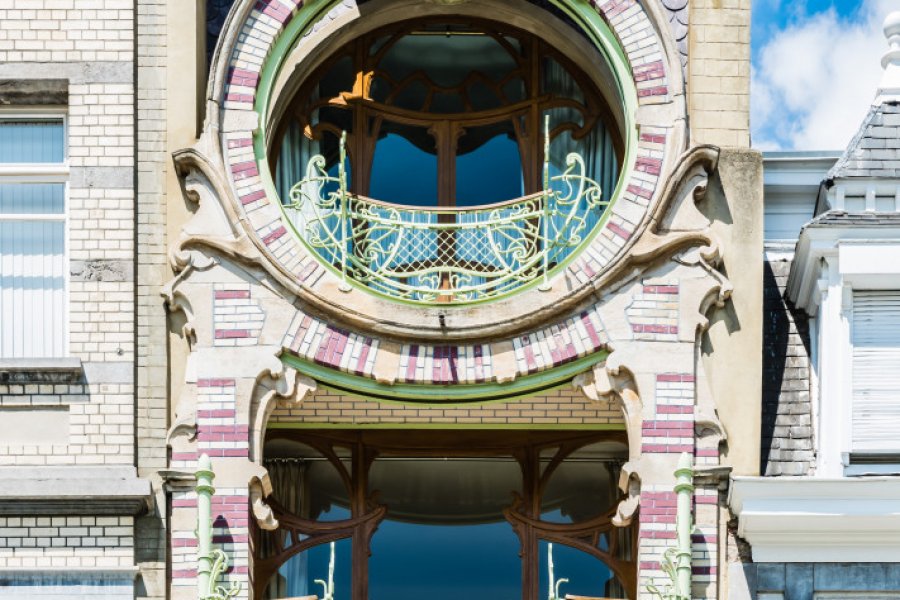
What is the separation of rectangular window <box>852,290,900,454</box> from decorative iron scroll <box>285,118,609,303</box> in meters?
2.51

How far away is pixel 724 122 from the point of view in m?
19.2

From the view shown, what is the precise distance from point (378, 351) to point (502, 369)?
1055 mm

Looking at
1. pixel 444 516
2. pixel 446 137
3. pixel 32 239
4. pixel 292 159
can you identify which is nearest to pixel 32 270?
pixel 32 239

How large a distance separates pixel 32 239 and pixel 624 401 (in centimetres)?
532

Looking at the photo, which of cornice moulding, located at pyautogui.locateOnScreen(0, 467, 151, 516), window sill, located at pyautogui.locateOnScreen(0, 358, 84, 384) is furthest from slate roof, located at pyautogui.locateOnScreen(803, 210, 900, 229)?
window sill, located at pyautogui.locateOnScreen(0, 358, 84, 384)

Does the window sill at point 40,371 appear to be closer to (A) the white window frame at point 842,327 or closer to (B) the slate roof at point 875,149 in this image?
(A) the white window frame at point 842,327

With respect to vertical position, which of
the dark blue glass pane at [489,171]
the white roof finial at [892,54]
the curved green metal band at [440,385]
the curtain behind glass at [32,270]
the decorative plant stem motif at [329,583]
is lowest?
the decorative plant stem motif at [329,583]

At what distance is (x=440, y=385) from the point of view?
731 inches

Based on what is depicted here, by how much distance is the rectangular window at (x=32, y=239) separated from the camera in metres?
19.0

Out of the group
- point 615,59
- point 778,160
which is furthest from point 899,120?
point 615,59

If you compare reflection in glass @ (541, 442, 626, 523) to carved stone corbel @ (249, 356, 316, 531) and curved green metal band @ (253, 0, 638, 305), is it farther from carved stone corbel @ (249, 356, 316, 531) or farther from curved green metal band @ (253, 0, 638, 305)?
carved stone corbel @ (249, 356, 316, 531)

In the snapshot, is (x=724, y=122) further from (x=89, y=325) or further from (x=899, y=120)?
(x=89, y=325)

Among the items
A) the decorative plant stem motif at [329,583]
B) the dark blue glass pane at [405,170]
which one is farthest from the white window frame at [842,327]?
the decorative plant stem motif at [329,583]

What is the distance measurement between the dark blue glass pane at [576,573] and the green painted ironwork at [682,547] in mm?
1386
